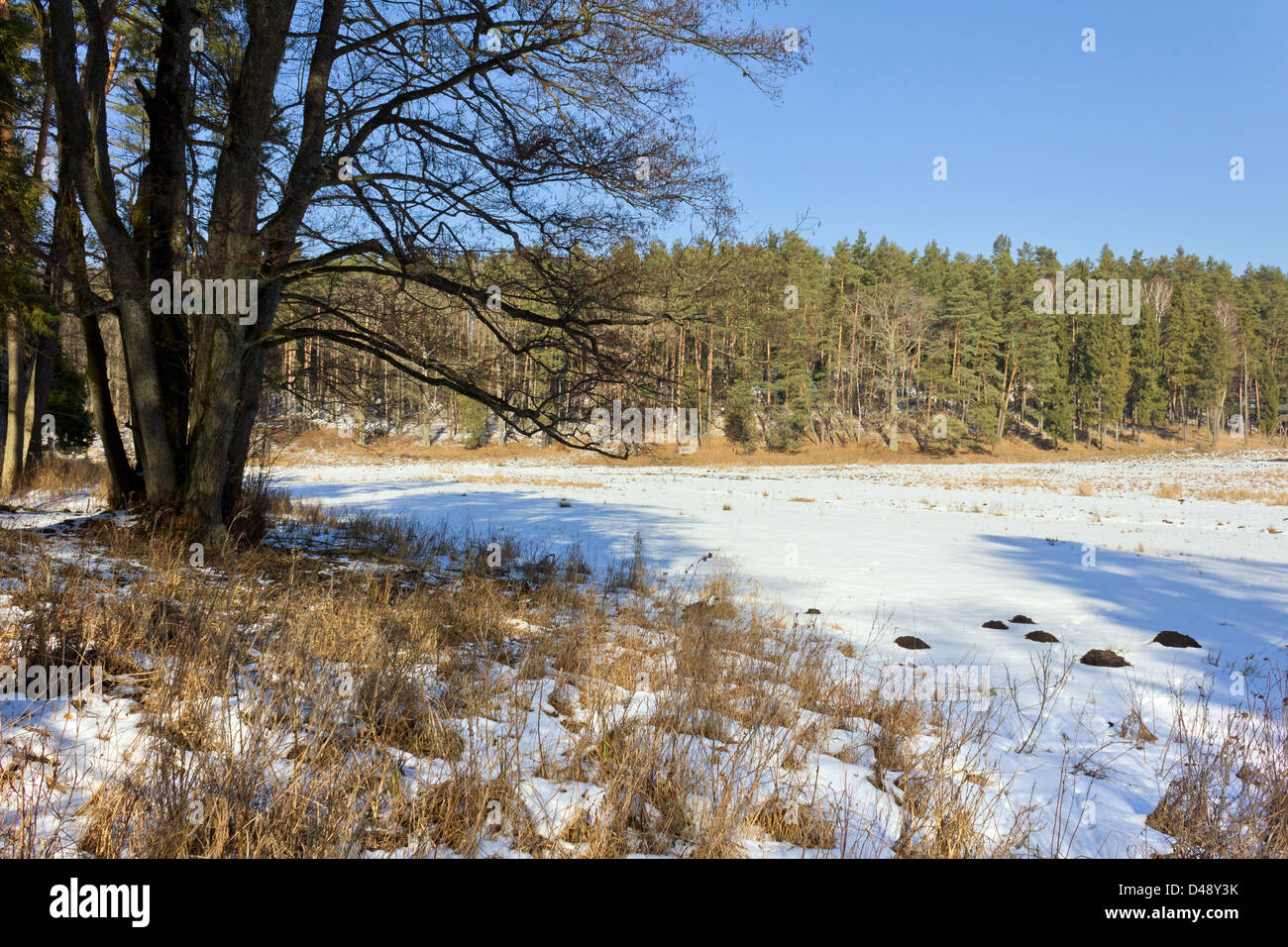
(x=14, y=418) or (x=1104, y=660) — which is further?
(x=14, y=418)

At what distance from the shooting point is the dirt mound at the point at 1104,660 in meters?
5.86

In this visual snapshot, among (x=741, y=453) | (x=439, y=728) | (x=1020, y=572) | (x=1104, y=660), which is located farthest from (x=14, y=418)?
(x=741, y=453)

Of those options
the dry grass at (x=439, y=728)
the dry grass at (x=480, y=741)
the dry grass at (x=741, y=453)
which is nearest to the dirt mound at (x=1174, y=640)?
the dry grass at (x=480, y=741)

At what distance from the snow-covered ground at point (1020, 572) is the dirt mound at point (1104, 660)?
0.39 feet

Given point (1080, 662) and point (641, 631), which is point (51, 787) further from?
point (1080, 662)

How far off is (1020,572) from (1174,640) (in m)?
4.17

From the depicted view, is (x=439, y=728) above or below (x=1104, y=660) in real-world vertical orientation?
above

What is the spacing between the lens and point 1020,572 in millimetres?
10703

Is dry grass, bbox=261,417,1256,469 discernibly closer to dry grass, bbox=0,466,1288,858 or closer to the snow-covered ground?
the snow-covered ground

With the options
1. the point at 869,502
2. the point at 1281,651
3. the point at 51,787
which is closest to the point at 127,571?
the point at 51,787

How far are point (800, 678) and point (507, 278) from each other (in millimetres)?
4764

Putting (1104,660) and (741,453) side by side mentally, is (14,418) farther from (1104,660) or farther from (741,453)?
(741,453)

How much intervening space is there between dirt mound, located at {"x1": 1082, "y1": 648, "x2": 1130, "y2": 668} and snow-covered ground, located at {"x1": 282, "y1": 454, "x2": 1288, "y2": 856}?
12cm

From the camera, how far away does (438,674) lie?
13.4 feet
